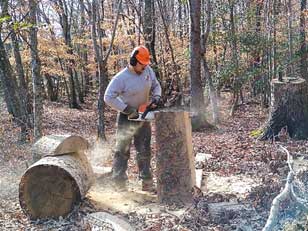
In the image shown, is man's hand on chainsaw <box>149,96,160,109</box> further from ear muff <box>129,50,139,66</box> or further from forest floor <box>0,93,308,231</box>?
forest floor <box>0,93,308,231</box>

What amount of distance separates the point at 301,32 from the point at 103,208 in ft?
40.5

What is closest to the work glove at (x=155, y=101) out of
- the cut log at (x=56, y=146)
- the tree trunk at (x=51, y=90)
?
the cut log at (x=56, y=146)

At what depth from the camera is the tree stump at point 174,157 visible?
4.54m

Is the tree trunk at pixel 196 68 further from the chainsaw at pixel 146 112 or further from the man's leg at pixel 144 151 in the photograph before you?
the chainsaw at pixel 146 112

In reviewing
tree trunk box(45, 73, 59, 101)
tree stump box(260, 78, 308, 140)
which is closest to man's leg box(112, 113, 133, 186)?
tree stump box(260, 78, 308, 140)

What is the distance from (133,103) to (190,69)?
6.26 meters

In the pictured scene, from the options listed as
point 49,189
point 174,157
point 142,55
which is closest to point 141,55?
point 142,55

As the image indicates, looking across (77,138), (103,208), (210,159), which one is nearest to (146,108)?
(77,138)

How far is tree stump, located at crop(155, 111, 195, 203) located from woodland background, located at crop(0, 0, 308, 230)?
46 centimetres

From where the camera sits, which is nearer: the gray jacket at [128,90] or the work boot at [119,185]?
the gray jacket at [128,90]

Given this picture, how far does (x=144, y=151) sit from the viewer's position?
5.22m

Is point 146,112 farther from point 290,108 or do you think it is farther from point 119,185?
point 290,108

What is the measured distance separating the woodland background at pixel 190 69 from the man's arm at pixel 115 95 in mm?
1559

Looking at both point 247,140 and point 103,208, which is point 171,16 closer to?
point 247,140
